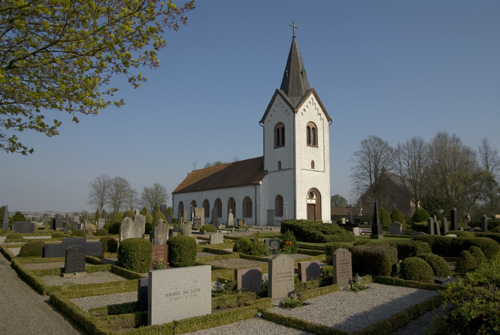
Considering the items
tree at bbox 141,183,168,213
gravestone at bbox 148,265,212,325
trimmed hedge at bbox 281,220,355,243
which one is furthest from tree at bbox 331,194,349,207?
gravestone at bbox 148,265,212,325

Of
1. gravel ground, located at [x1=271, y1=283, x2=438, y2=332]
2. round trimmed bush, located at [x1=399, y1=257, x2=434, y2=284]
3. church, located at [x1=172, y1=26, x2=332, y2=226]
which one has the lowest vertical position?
gravel ground, located at [x1=271, y1=283, x2=438, y2=332]

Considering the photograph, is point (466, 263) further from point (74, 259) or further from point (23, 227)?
point (23, 227)

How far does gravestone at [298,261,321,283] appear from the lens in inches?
381

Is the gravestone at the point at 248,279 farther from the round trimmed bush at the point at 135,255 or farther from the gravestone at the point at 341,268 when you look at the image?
the round trimmed bush at the point at 135,255

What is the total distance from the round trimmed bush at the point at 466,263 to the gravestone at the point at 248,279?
269 inches

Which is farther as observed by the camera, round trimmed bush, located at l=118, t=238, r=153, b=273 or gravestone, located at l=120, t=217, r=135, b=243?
gravestone, located at l=120, t=217, r=135, b=243

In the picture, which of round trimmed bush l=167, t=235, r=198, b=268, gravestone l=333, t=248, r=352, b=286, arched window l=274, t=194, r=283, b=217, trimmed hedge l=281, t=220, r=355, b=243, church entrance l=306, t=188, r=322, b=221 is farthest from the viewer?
arched window l=274, t=194, r=283, b=217

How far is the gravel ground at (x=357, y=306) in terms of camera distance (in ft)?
21.2

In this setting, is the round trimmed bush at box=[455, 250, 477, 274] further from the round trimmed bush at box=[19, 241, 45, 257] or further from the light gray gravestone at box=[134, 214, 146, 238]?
the round trimmed bush at box=[19, 241, 45, 257]

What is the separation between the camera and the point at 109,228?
25969 millimetres

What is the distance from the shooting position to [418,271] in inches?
390

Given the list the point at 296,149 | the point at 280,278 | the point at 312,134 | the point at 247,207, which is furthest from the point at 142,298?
the point at 247,207

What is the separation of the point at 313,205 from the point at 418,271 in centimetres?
2395

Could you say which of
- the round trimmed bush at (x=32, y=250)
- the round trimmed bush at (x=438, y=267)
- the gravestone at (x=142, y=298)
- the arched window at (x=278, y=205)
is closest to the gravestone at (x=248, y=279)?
the gravestone at (x=142, y=298)
